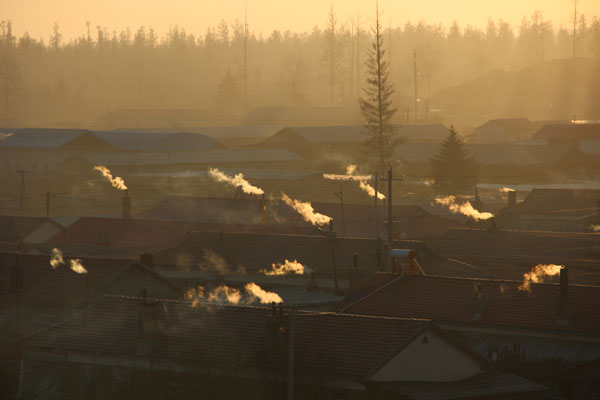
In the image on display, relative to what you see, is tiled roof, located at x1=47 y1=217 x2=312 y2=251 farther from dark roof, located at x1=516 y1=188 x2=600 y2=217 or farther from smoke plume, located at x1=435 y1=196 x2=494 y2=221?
dark roof, located at x1=516 y1=188 x2=600 y2=217

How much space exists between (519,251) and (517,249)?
29 cm

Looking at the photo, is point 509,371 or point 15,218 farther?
point 15,218

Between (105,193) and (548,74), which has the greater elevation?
(548,74)

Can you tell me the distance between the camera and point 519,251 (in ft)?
152

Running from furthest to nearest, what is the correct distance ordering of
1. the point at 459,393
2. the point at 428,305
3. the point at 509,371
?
the point at 428,305 < the point at 509,371 < the point at 459,393

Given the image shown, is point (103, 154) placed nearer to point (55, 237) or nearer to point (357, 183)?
point (357, 183)

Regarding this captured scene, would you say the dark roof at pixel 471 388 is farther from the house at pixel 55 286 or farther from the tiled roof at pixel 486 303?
the house at pixel 55 286

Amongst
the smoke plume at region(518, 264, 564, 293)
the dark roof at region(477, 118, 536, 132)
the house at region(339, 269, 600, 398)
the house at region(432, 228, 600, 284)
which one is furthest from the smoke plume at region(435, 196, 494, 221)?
the dark roof at region(477, 118, 536, 132)

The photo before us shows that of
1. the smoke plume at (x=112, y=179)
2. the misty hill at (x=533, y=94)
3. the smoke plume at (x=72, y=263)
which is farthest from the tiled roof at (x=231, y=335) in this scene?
the misty hill at (x=533, y=94)

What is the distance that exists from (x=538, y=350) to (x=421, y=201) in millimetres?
51200

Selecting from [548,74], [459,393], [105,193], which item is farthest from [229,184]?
[548,74]

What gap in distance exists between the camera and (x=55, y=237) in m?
55.9

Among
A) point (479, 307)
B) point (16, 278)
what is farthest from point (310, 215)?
point (479, 307)

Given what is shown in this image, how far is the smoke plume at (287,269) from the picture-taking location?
43.0 m
